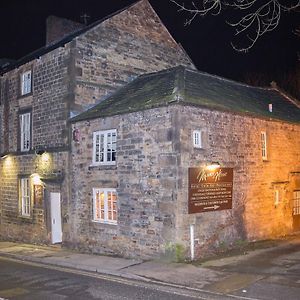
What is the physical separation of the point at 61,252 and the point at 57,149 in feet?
14.2

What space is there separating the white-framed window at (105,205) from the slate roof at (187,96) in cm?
290

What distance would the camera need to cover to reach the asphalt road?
32.4ft

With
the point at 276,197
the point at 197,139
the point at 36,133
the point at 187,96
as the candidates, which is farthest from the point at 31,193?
the point at 276,197

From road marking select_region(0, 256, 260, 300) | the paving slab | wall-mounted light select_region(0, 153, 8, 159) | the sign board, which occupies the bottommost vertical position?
road marking select_region(0, 256, 260, 300)

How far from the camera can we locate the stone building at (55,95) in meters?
18.2

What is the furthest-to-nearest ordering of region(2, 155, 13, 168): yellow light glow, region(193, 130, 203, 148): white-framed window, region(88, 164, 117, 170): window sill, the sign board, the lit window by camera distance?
region(2, 155, 13, 168): yellow light glow
the lit window
region(88, 164, 117, 170): window sill
region(193, 130, 203, 148): white-framed window
the sign board

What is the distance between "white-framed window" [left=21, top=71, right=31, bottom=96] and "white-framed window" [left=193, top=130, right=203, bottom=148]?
9846 millimetres

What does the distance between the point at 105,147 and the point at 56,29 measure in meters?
9.42

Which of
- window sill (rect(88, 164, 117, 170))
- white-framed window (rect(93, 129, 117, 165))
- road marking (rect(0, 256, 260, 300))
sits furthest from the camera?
white-framed window (rect(93, 129, 117, 165))

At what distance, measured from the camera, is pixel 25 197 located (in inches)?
817

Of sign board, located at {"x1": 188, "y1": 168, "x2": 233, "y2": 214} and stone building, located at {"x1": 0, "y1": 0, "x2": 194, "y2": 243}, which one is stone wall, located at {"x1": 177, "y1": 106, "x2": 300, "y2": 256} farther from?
stone building, located at {"x1": 0, "y1": 0, "x2": 194, "y2": 243}

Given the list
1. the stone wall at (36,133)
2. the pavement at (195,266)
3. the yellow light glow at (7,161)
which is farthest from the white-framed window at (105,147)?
the yellow light glow at (7,161)

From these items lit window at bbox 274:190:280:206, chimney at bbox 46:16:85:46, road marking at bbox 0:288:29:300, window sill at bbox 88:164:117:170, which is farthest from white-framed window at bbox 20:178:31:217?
lit window at bbox 274:190:280:206

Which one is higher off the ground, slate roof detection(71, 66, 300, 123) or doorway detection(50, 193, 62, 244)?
slate roof detection(71, 66, 300, 123)
